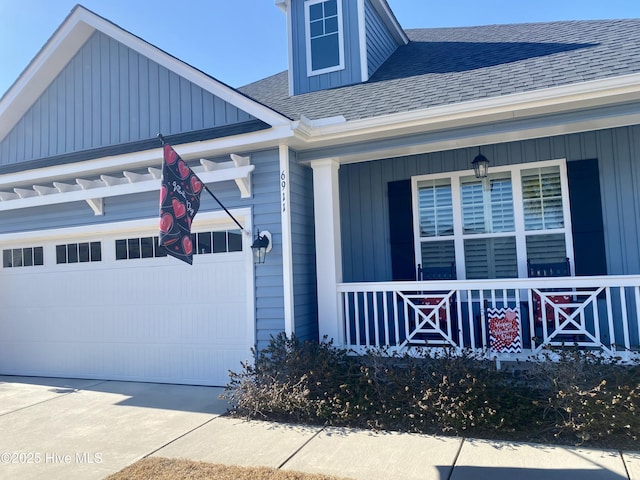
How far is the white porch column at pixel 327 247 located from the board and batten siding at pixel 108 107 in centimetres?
118

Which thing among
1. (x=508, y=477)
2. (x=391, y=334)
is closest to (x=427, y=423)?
(x=508, y=477)

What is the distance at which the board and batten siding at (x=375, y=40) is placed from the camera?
26.8 ft

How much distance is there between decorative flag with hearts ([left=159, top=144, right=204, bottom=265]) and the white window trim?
10.4 ft

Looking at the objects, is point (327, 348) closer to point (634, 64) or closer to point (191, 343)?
point (191, 343)

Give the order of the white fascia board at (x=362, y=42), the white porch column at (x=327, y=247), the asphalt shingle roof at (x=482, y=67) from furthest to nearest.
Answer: the white fascia board at (x=362, y=42) < the white porch column at (x=327, y=247) < the asphalt shingle roof at (x=482, y=67)

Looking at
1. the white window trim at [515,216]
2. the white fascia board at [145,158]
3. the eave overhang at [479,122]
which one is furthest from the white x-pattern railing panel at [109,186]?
the white window trim at [515,216]

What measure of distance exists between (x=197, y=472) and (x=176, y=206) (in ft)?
8.70

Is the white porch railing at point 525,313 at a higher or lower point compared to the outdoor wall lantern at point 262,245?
lower

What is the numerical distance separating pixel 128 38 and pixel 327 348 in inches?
199

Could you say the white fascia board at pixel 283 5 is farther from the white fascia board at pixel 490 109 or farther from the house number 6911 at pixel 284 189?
the house number 6911 at pixel 284 189

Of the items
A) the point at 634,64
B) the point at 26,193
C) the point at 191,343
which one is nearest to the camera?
the point at 634,64

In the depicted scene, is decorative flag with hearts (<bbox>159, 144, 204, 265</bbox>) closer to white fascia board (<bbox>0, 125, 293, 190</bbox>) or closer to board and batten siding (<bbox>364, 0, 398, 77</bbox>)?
white fascia board (<bbox>0, 125, 293, 190</bbox>)

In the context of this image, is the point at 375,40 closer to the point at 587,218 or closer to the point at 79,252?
the point at 587,218

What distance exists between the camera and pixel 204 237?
6.74 meters
